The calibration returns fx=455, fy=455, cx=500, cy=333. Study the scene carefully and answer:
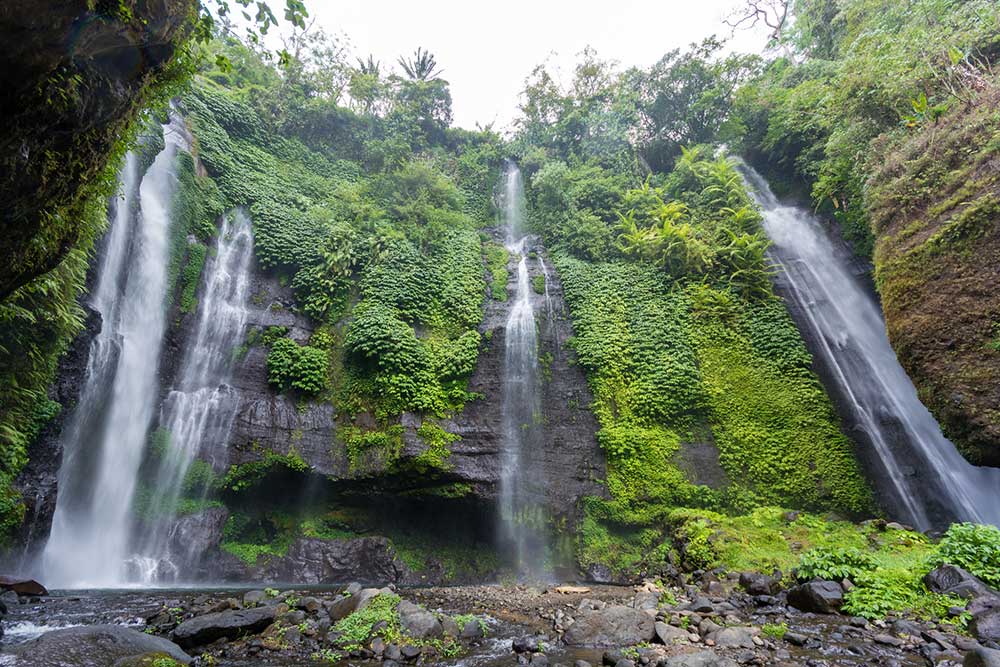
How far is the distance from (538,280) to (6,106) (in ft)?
42.7

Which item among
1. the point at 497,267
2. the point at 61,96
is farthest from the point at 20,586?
the point at 497,267

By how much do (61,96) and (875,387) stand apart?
14736 millimetres

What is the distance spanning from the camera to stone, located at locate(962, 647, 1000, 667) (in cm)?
350

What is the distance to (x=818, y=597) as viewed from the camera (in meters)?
5.82

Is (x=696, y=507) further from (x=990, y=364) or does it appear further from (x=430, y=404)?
(x=430, y=404)

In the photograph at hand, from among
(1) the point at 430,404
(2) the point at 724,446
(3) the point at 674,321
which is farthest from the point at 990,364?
(1) the point at 430,404

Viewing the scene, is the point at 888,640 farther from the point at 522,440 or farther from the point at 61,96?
the point at 61,96

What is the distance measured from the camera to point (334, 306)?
42.1 ft

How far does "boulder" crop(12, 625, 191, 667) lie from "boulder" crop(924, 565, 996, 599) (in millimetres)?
8459

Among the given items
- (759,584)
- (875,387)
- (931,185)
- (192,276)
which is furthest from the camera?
(192,276)

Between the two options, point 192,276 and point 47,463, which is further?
point 192,276

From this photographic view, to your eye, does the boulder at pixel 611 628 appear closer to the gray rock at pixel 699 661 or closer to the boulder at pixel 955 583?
the gray rock at pixel 699 661

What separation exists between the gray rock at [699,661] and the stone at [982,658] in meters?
1.77

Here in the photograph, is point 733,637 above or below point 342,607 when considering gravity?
below
